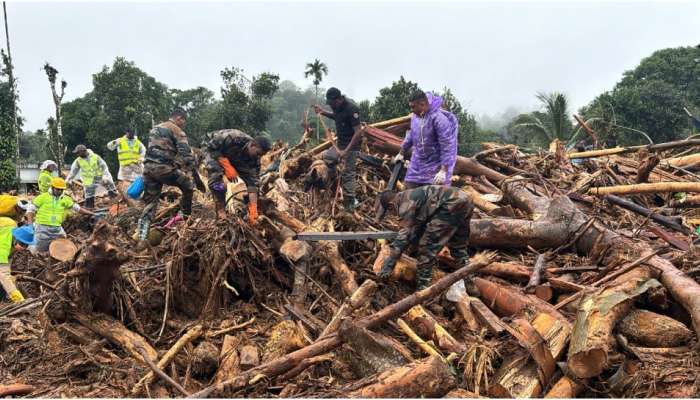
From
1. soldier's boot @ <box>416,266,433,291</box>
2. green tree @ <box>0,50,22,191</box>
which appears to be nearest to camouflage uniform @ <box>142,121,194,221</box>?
soldier's boot @ <box>416,266,433,291</box>

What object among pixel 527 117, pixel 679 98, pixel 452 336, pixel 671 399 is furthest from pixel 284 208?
pixel 679 98

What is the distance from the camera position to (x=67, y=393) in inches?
140

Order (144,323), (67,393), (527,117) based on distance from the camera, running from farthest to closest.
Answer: (527,117) < (144,323) < (67,393)

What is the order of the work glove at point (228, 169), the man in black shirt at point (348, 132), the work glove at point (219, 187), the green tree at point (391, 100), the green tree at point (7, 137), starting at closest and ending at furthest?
1. the work glove at point (228, 169)
2. the work glove at point (219, 187)
3. the man in black shirt at point (348, 132)
4. the green tree at point (7, 137)
5. the green tree at point (391, 100)

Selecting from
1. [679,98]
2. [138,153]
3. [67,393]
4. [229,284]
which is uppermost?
[679,98]

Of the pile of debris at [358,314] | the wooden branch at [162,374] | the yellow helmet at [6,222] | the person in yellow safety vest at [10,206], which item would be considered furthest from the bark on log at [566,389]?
the person in yellow safety vest at [10,206]

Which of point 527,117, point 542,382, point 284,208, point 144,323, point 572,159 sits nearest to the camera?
point 542,382

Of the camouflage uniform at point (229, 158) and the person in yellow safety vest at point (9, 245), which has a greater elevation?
the camouflage uniform at point (229, 158)

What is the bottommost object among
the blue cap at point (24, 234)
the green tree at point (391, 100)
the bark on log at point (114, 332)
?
the bark on log at point (114, 332)

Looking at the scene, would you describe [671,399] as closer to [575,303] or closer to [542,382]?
[542,382]

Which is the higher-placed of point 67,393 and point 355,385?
point 355,385

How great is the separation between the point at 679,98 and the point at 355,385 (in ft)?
88.2

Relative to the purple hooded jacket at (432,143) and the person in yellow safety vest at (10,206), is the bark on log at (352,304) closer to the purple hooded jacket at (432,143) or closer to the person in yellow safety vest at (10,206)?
the purple hooded jacket at (432,143)

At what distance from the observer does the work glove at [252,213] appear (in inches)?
182
